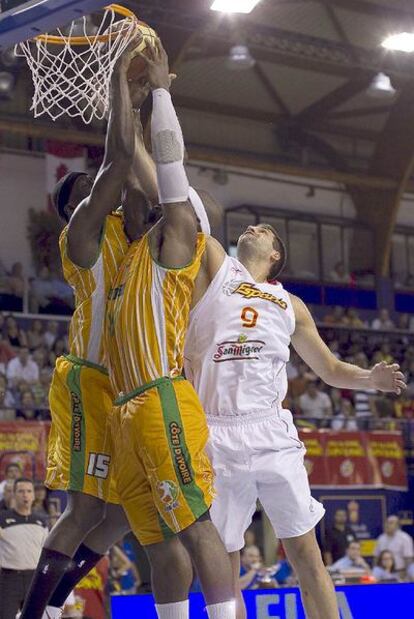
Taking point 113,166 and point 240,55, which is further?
point 240,55

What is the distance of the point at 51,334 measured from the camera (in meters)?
18.8

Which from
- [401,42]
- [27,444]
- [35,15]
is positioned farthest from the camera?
[401,42]

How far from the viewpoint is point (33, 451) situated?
14.4m

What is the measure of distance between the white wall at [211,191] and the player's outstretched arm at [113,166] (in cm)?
1611

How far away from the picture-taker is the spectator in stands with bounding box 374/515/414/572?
16094 mm

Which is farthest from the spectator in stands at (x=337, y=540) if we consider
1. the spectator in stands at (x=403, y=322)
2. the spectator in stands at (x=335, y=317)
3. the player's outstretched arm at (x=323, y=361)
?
the player's outstretched arm at (x=323, y=361)

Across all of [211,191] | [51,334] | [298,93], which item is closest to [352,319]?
[211,191]

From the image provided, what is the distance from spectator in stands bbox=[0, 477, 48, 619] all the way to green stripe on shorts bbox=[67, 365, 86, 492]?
5.26 meters

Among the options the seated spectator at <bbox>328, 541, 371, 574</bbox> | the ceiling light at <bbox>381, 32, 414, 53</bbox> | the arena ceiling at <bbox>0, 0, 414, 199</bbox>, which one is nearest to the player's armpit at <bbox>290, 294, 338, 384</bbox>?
the seated spectator at <bbox>328, 541, 371, 574</bbox>

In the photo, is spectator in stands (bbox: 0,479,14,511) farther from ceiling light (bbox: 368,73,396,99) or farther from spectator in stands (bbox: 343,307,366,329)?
ceiling light (bbox: 368,73,396,99)

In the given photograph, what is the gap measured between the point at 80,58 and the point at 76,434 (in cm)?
207

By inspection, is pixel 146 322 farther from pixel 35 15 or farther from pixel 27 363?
pixel 27 363

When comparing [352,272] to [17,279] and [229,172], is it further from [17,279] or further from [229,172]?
[17,279]

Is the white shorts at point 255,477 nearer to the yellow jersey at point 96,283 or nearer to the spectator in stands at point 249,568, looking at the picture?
the yellow jersey at point 96,283
